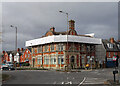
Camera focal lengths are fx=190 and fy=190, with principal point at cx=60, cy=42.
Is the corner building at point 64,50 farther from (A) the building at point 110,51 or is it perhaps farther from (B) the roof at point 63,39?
(A) the building at point 110,51

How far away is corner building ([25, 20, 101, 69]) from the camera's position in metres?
52.8

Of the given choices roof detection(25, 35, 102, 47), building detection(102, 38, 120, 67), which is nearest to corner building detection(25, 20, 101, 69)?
roof detection(25, 35, 102, 47)

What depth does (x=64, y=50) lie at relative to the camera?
52594 mm

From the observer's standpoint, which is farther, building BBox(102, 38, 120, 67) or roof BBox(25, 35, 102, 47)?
building BBox(102, 38, 120, 67)

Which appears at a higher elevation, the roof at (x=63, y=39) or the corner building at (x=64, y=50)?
the roof at (x=63, y=39)

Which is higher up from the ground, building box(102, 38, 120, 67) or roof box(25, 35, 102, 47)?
roof box(25, 35, 102, 47)

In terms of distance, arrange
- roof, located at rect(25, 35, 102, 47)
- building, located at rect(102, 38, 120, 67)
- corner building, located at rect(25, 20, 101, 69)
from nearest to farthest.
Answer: roof, located at rect(25, 35, 102, 47) < corner building, located at rect(25, 20, 101, 69) < building, located at rect(102, 38, 120, 67)

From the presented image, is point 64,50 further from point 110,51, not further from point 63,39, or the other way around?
point 110,51

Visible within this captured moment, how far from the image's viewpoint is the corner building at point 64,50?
52.8 meters

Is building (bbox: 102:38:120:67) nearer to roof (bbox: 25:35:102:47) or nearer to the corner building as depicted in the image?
the corner building

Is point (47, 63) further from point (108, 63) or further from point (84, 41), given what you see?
point (108, 63)

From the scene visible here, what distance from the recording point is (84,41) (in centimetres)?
5647

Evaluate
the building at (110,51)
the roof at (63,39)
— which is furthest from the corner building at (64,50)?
the building at (110,51)

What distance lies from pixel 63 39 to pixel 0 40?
34437mm
